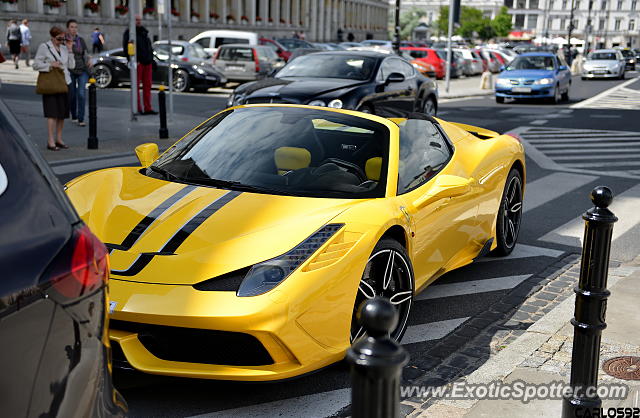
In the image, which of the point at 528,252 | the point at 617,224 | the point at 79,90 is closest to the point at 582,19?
the point at 79,90

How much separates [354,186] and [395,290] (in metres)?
0.66

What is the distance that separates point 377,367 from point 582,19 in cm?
18756

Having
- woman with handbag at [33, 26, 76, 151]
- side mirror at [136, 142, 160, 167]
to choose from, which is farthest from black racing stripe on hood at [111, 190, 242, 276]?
woman with handbag at [33, 26, 76, 151]

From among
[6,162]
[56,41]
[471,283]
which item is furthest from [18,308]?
[56,41]

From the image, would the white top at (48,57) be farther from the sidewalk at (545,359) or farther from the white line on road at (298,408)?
the white line on road at (298,408)

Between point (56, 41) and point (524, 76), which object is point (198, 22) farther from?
point (56, 41)

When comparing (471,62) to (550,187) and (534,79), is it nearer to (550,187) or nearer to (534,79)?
(534,79)

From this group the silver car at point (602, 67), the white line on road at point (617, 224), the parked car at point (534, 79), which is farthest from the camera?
the silver car at point (602, 67)

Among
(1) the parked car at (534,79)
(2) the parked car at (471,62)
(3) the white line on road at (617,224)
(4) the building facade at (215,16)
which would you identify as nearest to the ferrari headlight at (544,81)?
(1) the parked car at (534,79)

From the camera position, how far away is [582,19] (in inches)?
6954

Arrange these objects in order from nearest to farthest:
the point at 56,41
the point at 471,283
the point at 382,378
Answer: the point at 382,378 < the point at 471,283 < the point at 56,41

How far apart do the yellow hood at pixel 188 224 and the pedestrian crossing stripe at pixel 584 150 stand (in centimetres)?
791

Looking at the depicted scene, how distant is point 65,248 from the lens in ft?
6.86

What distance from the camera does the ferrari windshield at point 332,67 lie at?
13.9 meters
